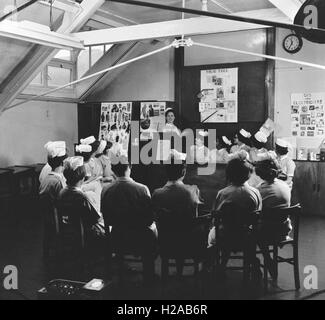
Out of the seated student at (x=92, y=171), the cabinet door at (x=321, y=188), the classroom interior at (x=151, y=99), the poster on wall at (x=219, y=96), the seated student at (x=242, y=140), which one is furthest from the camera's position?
the poster on wall at (x=219, y=96)

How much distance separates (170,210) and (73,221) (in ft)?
3.09

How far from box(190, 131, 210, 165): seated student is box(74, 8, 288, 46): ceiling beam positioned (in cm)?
231

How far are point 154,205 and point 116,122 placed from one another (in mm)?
4961

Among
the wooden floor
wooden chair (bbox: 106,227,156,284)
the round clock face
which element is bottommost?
the wooden floor

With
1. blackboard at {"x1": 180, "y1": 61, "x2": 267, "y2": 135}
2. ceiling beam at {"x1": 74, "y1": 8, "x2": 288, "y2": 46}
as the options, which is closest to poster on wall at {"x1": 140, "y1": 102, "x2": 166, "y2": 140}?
blackboard at {"x1": 180, "y1": 61, "x2": 267, "y2": 135}

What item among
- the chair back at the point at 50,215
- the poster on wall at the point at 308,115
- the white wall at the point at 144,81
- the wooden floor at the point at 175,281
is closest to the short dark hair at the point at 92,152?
the chair back at the point at 50,215

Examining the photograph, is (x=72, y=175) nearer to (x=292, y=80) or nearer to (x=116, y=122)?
(x=116, y=122)

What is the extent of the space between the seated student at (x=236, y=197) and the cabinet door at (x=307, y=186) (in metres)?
3.36

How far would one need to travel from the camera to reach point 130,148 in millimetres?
8602

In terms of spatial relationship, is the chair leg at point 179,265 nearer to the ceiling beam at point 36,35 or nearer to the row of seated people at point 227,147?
the row of seated people at point 227,147

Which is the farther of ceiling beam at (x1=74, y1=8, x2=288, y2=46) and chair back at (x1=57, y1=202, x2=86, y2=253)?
ceiling beam at (x1=74, y1=8, x2=288, y2=46)

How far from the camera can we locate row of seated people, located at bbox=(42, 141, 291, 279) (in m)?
3.78

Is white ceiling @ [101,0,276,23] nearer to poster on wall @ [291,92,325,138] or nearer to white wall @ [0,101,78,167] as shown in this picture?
poster on wall @ [291,92,325,138]

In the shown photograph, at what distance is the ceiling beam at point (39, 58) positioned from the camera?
5.95m
